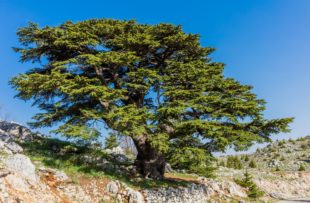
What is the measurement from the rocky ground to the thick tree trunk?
2.89ft

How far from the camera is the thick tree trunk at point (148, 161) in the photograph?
16.7 m

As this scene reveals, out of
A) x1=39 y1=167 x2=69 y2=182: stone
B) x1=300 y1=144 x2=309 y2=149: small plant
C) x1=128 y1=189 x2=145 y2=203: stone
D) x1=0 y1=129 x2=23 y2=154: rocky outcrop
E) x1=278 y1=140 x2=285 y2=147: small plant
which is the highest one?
x1=278 y1=140 x2=285 y2=147: small plant

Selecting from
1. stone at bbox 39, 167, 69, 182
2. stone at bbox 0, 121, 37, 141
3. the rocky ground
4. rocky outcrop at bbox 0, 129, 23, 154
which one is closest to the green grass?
the rocky ground

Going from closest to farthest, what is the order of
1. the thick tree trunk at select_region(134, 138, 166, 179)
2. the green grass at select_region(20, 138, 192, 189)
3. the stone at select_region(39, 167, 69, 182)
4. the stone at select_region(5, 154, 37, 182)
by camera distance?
the stone at select_region(5, 154, 37, 182) → the stone at select_region(39, 167, 69, 182) → the green grass at select_region(20, 138, 192, 189) → the thick tree trunk at select_region(134, 138, 166, 179)

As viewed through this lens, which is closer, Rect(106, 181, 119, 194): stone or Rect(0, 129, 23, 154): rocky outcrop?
Rect(0, 129, 23, 154): rocky outcrop

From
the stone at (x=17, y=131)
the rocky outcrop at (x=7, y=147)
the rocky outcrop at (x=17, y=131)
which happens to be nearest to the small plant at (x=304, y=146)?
the rocky outcrop at (x=17, y=131)

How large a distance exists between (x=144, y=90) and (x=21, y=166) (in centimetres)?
708

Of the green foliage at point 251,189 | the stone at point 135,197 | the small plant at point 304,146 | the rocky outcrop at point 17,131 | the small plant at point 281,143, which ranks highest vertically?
the small plant at point 281,143

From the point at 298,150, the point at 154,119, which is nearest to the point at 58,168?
the point at 154,119

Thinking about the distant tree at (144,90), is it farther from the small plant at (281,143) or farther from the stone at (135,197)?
the small plant at (281,143)

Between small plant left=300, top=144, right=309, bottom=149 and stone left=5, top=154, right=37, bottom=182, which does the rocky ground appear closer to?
stone left=5, top=154, right=37, bottom=182

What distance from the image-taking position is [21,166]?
38.2 ft

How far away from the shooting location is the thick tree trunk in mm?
16719

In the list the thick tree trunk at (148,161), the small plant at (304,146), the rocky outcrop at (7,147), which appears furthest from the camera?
the small plant at (304,146)
